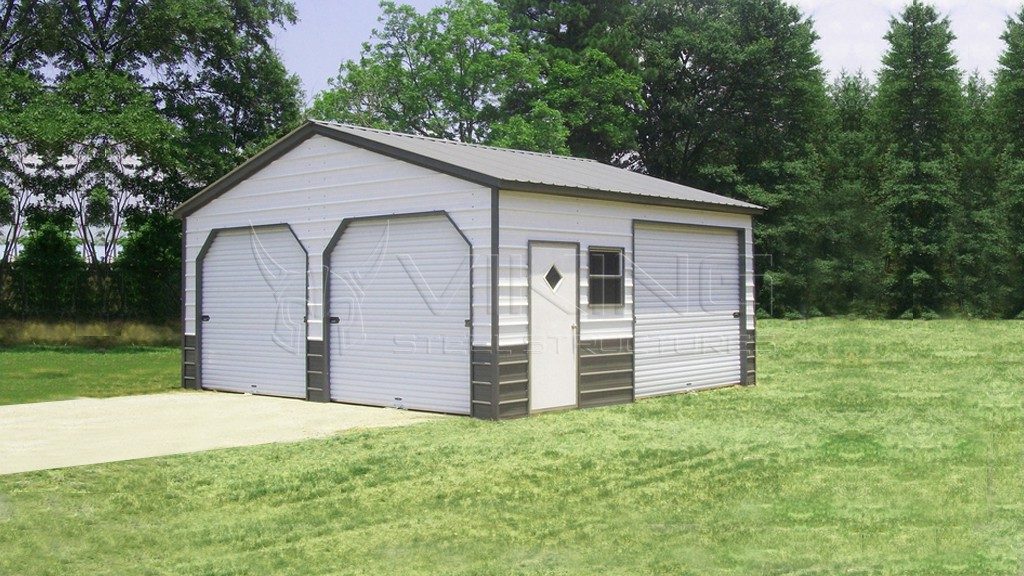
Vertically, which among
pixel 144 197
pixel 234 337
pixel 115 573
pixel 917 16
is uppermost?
pixel 917 16

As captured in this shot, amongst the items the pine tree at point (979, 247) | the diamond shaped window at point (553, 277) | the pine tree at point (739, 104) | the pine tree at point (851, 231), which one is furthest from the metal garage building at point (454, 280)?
the pine tree at point (739, 104)

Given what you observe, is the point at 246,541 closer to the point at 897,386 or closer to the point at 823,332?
the point at 897,386

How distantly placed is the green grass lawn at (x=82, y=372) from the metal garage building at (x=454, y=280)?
1.37 meters

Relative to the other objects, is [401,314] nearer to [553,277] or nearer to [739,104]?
[553,277]

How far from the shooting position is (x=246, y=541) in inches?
248

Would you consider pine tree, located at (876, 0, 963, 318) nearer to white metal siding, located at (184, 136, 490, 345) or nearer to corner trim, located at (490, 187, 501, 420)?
corner trim, located at (490, 187, 501, 420)

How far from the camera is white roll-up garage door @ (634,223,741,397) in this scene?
48.0ft

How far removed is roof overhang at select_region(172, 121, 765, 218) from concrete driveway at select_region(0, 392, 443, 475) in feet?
10.2

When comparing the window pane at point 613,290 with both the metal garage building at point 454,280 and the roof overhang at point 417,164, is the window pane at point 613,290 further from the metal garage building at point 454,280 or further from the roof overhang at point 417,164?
the roof overhang at point 417,164

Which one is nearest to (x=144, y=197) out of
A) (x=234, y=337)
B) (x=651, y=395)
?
(x=234, y=337)

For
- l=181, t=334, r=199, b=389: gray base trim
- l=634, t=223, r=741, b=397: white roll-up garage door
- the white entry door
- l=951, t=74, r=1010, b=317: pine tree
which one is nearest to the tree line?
l=951, t=74, r=1010, b=317: pine tree

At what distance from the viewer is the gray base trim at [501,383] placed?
12.1 m

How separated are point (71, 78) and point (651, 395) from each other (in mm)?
18667

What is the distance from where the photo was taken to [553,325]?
12.9 meters
